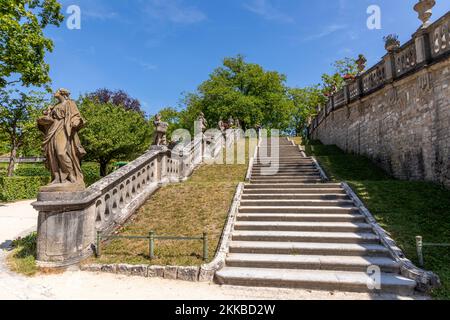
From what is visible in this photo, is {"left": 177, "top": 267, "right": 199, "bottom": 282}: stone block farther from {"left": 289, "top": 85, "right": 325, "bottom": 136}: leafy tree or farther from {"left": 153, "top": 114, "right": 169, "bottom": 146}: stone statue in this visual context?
{"left": 289, "top": 85, "right": 325, "bottom": 136}: leafy tree

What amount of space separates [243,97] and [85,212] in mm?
33604

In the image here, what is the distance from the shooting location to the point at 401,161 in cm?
1083

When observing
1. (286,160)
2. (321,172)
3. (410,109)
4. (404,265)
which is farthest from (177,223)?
(410,109)

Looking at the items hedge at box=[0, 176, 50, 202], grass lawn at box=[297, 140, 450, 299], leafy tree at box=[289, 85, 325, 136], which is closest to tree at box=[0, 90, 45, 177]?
hedge at box=[0, 176, 50, 202]

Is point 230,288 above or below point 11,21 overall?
below

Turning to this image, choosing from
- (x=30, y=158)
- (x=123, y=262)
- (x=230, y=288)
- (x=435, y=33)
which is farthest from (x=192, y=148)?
(x=30, y=158)

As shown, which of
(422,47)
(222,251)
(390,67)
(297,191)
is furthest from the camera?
(390,67)

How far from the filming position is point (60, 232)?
6.06 m

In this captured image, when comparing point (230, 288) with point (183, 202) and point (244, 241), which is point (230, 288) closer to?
point (244, 241)

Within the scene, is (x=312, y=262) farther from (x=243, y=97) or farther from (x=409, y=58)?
(x=243, y=97)

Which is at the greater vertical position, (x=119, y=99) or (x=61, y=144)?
(x=119, y=99)

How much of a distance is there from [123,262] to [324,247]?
450 centimetres

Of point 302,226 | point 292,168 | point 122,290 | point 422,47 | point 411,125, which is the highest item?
point 422,47

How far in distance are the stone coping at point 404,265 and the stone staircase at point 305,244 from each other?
0.37 ft
